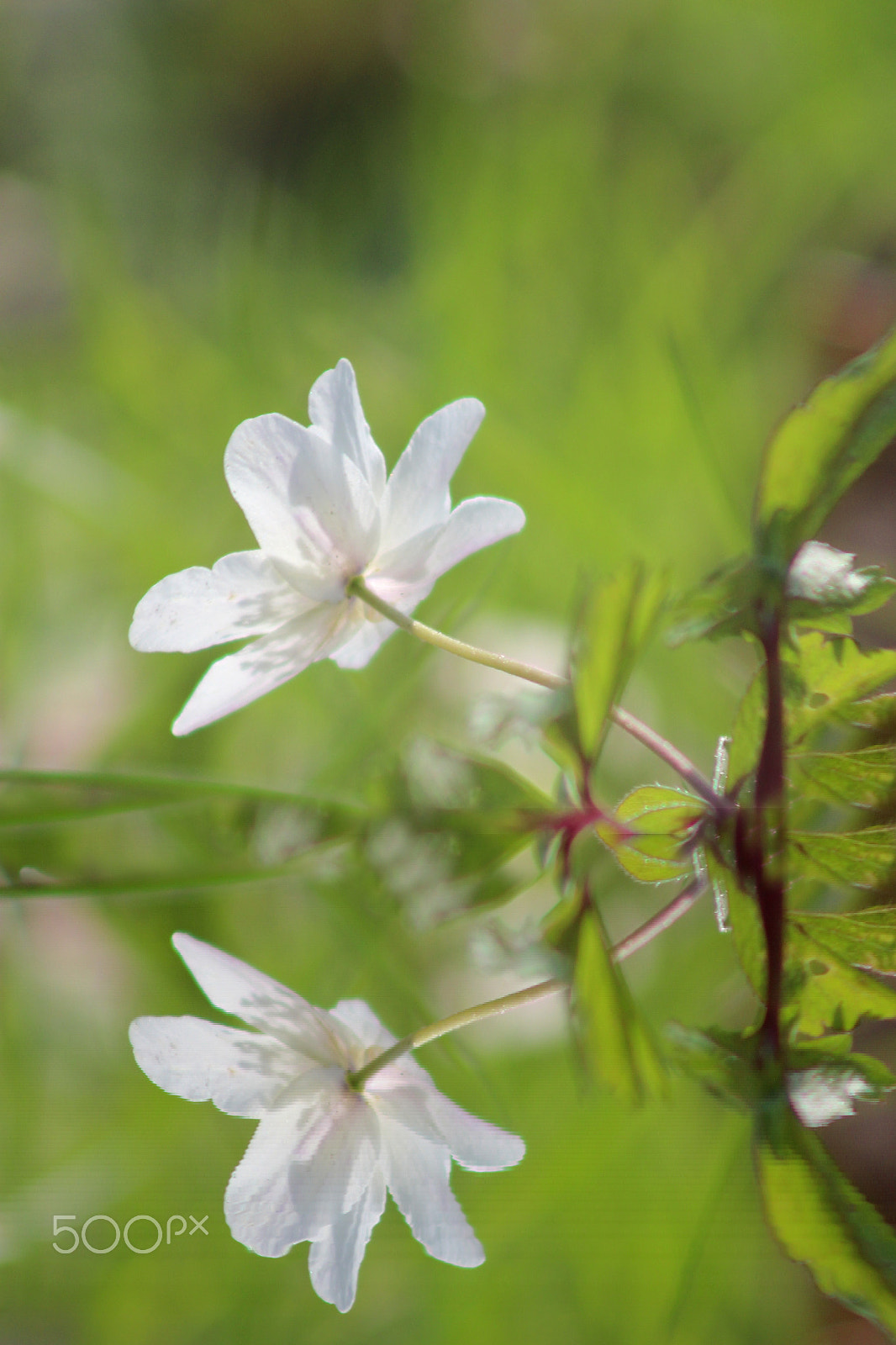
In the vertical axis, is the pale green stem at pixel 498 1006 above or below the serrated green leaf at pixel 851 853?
below

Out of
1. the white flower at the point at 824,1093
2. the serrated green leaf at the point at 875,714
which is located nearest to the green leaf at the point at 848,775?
the serrated green leaf at the point at 875,714

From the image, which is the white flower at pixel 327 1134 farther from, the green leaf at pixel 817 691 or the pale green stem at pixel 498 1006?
the green leaf at pixel 817 691

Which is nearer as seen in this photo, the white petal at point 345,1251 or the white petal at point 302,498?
the white petal at point 345,1251

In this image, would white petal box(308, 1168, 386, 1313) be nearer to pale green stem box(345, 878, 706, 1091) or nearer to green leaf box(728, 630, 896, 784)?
pale green stem box(345, 878, 706, 1091)

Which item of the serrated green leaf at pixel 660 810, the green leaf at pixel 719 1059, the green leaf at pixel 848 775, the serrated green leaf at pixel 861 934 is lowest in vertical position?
the green leaf at pixel 719 1059

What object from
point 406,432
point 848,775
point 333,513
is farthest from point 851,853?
point 406,432

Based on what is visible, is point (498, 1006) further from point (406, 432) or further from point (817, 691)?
point (406, 432)
